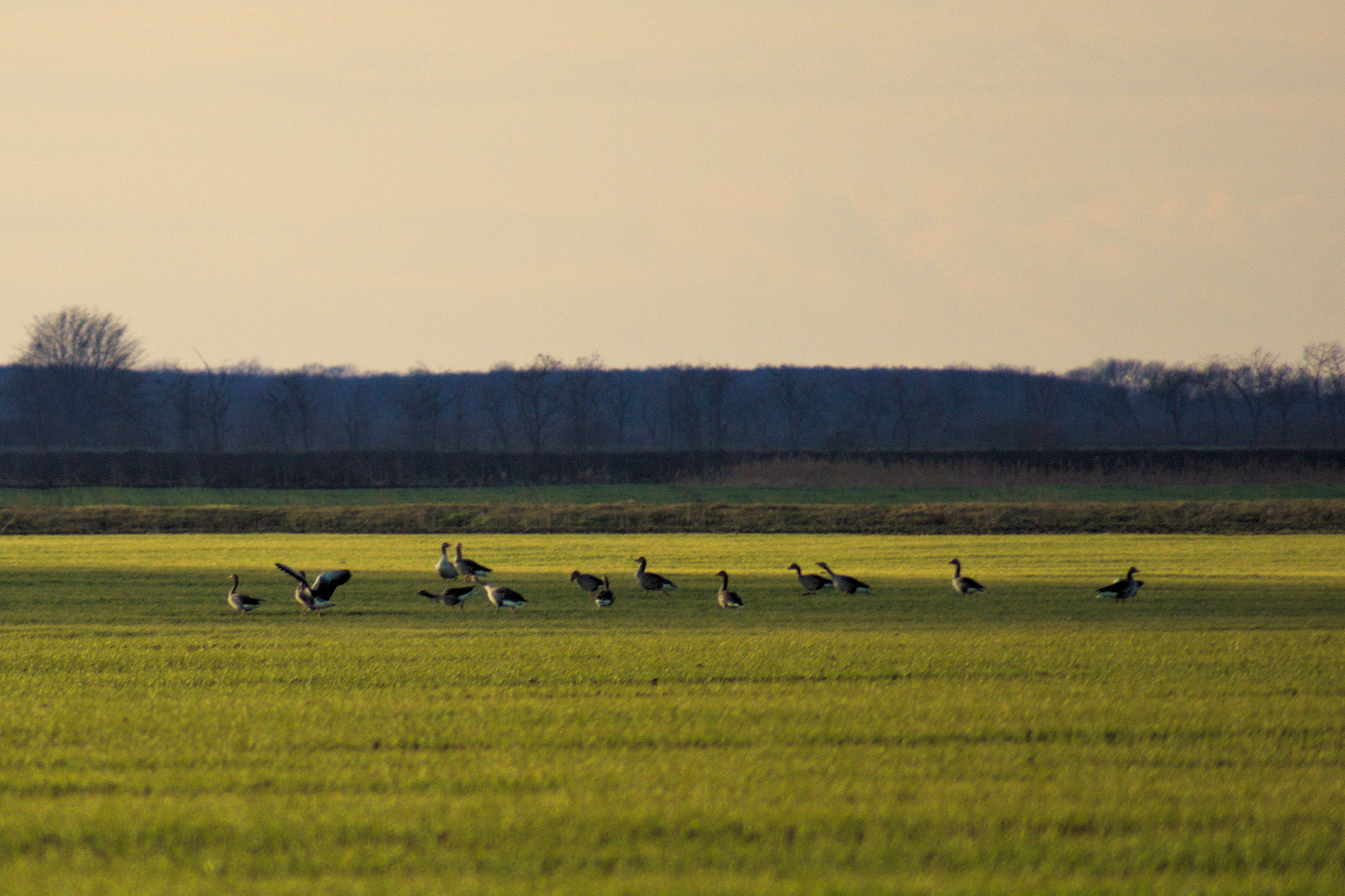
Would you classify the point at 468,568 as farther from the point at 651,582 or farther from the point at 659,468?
the point at 659,468

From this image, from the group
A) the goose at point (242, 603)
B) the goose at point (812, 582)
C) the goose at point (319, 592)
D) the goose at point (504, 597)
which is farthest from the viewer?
the goose at point (812, 582)

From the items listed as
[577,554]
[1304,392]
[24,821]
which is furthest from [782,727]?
[1304,392]

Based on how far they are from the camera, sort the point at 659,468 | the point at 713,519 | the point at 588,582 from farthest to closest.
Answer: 1. the point at 659,468
2. the point at 713,519
3. the point at 588,582

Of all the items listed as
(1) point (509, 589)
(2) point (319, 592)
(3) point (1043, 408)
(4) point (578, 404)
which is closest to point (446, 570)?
(1) point (509, 589)

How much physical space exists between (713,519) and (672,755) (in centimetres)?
3940

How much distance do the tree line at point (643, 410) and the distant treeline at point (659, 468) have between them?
69.7ft

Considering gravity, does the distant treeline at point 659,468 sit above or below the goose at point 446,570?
above

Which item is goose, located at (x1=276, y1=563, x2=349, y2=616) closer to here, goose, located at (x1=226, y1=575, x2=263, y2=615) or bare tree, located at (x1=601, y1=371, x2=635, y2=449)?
goose, located at (x1=226, y1=575, x2=263, y2=615)

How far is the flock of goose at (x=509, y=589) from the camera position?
1858 centimetres

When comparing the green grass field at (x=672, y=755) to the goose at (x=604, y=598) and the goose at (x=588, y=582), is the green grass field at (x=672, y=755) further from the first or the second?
the goose at (x=588, y=582)

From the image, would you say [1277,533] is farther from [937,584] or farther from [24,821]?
[24,821]

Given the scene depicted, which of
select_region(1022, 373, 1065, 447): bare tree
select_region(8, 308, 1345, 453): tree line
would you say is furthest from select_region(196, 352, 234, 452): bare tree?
select_region(1022, 373, 1065, 447): bare tree

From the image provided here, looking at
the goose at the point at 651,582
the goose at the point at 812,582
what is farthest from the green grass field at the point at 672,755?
the goose at the point at 651,582

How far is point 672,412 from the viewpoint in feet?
452
